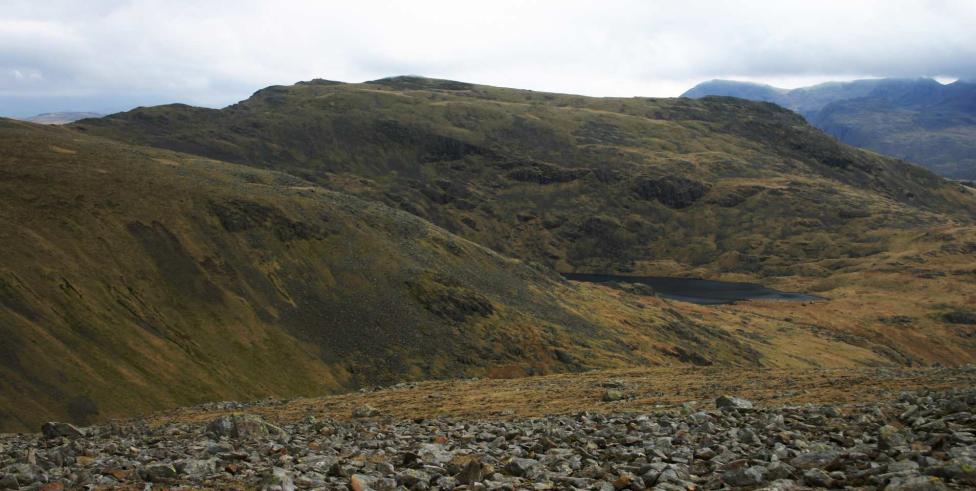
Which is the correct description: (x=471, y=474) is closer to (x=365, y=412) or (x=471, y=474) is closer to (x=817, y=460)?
(x=817, y=460)

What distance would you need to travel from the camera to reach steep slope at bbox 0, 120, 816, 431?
42.8m

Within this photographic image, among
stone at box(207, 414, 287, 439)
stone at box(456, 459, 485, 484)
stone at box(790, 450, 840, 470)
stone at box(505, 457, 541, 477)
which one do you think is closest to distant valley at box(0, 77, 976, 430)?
stone at box(207, 414, 287, 439)

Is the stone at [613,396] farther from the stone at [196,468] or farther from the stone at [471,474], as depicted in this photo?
the stone at [196,468]

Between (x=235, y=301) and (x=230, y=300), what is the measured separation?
386 millimetres

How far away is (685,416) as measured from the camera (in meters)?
21.0

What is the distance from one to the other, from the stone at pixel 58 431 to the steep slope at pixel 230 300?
40.9 feet

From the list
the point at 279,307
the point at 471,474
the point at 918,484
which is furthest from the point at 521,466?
the point at 279,307

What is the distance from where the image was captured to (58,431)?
79.6 ft

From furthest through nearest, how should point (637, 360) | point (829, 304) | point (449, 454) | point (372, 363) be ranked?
point (829, 304)
point (637, 360)
point (372, 363)
point (449, 454)

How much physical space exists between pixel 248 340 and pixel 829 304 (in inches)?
4610

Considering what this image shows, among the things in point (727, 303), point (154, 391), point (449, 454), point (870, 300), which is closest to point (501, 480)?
point (449, 454)

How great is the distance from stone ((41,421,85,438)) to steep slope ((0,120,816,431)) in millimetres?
12457

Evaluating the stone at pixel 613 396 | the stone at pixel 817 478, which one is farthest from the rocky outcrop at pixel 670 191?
the stone at pixel 817 478

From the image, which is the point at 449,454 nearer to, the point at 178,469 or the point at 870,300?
the point at 178,469
